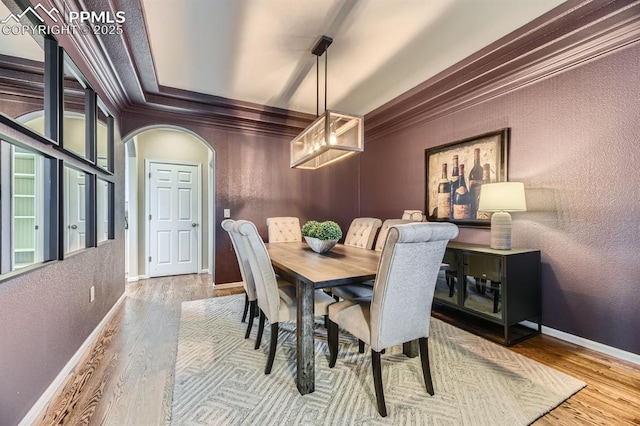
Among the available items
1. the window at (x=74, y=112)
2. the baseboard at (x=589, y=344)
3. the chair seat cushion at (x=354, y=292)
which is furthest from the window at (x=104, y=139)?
the baseboard at (x=589, y=344)

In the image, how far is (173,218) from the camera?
15.6 ft

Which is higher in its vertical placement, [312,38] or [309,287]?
[312,38]

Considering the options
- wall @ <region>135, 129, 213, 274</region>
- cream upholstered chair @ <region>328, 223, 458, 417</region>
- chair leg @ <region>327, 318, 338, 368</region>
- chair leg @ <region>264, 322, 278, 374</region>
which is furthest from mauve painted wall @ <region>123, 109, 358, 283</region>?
cream upholstered chair @ <region>328, 223, 458, 417</region>

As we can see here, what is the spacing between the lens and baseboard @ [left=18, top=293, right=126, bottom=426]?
4.62ft

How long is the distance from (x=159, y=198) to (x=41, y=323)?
3.37 m

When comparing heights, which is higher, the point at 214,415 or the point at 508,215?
the point at 508,215

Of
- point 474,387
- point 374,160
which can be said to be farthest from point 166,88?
point 474,387

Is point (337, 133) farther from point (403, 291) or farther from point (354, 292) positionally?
point (403, 291)

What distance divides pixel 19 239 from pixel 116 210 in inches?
75.1

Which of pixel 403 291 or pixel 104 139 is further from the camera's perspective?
pixel 104 139

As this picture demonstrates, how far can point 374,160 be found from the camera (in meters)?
4.67

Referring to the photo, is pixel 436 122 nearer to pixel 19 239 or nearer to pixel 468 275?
pixel 468 275

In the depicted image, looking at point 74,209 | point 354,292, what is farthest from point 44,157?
point 354,292

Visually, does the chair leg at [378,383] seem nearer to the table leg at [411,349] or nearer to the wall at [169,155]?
the table leg at [411,349]
